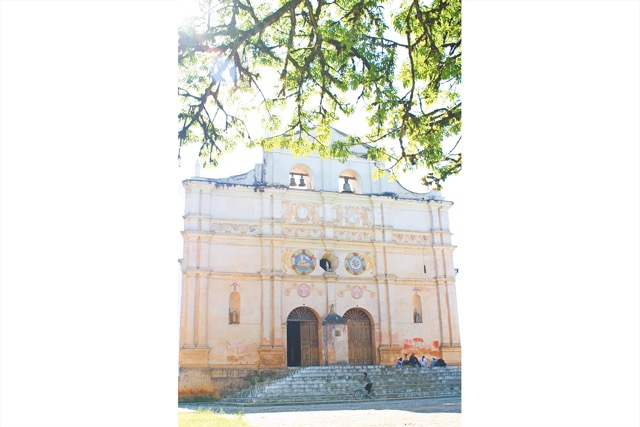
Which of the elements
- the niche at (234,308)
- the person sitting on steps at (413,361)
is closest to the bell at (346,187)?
the niche at (234,308)

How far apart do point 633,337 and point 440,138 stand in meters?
3.39

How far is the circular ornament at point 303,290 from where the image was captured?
14.6 m

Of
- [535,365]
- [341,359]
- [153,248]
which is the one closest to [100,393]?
[153,248]

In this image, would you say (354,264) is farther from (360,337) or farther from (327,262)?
(360,337)

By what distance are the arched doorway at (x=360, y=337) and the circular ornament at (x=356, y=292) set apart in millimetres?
390

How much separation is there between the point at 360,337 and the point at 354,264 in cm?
204

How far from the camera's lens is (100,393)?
2.29m

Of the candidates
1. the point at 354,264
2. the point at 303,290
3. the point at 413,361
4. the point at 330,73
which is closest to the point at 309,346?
the point at 303,290

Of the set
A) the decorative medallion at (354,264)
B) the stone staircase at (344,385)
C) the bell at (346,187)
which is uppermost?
the bell at (346,187)

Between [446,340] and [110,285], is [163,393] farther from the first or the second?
[446,340]

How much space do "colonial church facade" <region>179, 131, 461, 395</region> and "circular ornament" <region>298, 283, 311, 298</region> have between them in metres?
0.03

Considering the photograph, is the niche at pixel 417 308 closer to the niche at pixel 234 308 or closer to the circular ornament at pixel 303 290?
the circular ornament at pixel 303 290

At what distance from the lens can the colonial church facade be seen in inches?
534

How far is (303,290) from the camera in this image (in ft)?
48.1
